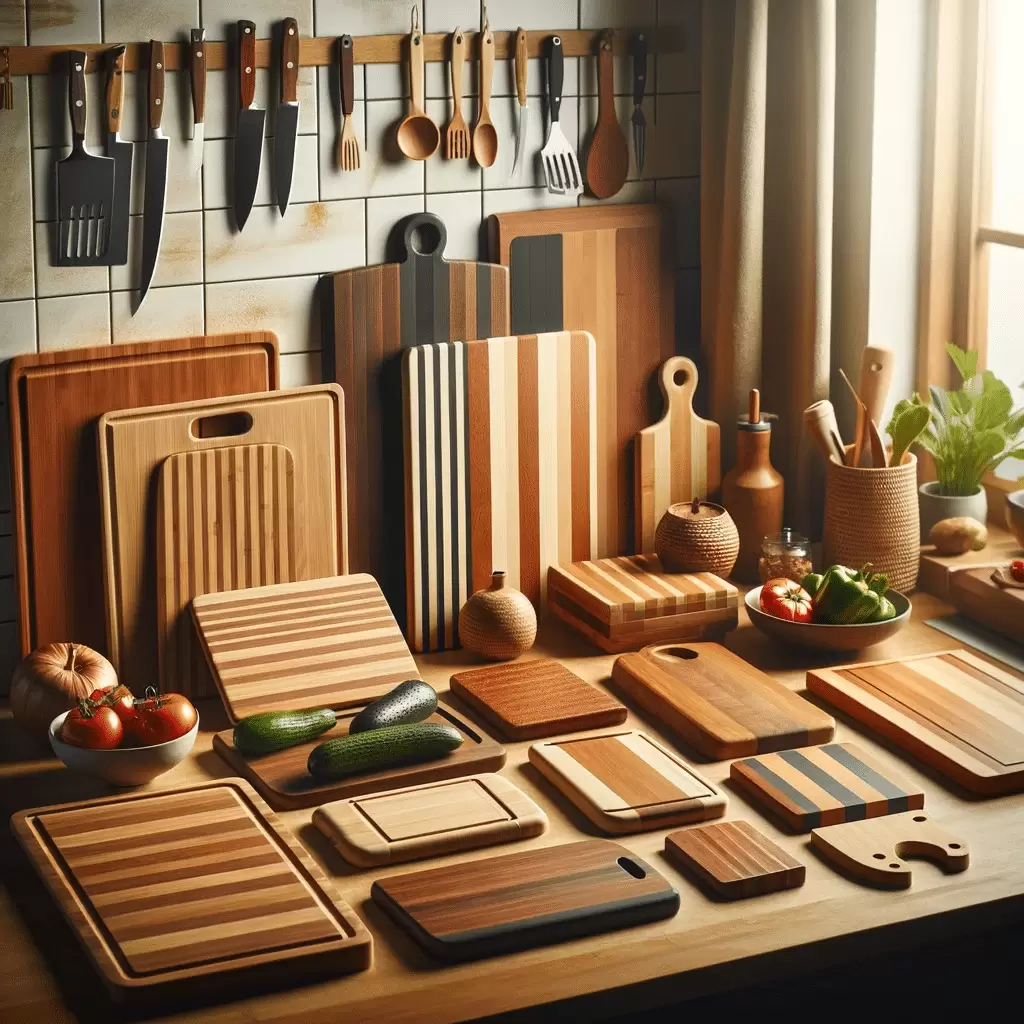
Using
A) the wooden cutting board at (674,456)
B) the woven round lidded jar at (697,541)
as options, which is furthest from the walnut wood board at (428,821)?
the wooden cutting board at (674,456)

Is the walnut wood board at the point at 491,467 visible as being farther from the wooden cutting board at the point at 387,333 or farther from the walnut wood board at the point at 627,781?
the walnut wood board at the point at 627,781

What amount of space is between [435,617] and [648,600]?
29 cm

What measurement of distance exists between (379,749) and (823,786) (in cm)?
49

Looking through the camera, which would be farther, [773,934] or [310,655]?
[310,655]

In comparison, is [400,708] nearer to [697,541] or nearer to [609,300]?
[697,541]

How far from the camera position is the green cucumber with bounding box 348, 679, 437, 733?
71.2 inches

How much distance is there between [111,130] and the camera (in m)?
1.89

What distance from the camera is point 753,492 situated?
7.47ft

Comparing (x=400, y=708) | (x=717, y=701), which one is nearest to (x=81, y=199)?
(x=400, y=708)

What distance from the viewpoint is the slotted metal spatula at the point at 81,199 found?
186cm

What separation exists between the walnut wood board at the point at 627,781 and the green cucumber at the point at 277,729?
0.81 feet

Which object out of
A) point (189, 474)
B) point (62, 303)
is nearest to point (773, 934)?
point (189, 474)

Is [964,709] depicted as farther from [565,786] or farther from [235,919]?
[235,919]

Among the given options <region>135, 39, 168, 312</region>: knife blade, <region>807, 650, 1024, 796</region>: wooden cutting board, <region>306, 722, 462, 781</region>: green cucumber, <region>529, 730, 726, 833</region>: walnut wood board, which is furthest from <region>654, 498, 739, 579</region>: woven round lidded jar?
<region>135, 39, 168, 312</region>: knife blade
